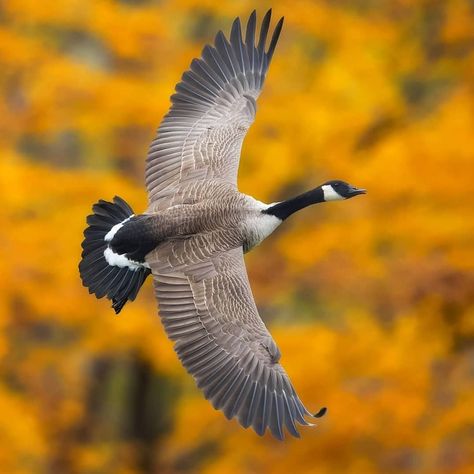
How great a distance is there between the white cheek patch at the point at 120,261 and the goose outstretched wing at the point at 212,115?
526 mm

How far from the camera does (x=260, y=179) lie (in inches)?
491

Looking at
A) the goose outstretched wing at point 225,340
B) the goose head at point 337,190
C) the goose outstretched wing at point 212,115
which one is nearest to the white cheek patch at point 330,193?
the goose head at point 337,190

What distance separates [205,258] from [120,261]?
0.60 m

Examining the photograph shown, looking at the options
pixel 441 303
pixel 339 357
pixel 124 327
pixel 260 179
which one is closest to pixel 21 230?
pixel 124 327

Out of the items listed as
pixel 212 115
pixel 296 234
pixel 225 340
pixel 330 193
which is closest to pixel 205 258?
pixel 225 340

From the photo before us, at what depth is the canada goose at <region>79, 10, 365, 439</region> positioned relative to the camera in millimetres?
7016

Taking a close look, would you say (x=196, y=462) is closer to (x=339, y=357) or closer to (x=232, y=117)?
(x=339, y=357)

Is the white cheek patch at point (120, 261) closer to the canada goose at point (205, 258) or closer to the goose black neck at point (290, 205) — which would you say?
the canada goose at point (205, 258)

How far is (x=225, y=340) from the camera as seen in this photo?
7070 millimetres

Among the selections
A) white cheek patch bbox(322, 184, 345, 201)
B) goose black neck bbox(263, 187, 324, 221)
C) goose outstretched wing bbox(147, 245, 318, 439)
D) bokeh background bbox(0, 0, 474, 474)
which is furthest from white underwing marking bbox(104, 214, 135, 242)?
bokeh background bbox(0, 0, 474, 474)

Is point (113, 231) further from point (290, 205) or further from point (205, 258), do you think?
point (290, 205)

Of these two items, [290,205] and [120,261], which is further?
[290,205]

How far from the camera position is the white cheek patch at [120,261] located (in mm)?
7453

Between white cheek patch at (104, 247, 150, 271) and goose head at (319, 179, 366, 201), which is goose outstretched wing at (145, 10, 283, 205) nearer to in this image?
white cheek patch at (104, 247, 150, 271)
